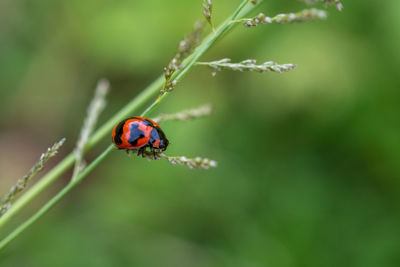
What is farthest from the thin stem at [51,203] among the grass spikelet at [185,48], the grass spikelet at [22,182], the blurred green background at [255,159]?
the blurred green background at [255,159]

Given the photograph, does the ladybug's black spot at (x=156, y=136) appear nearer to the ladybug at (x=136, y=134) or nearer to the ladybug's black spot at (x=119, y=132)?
the ladybug at (x=136, y=134)

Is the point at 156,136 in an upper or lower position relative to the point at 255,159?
lower

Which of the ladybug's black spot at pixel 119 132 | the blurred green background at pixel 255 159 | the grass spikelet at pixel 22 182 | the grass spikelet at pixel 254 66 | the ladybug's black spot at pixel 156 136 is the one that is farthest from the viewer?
the blurred green background at pixel 255 159

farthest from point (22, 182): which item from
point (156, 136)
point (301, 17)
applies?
point (301, 17)

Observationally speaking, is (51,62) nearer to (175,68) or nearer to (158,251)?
(158,251)

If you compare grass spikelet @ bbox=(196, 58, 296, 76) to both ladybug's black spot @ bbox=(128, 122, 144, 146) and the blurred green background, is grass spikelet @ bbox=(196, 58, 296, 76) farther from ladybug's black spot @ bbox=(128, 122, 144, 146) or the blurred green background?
the blurred green background

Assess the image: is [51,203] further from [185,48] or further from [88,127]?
[185,48]

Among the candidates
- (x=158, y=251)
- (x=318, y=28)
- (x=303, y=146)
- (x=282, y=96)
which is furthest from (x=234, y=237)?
(x=318, y=28)
